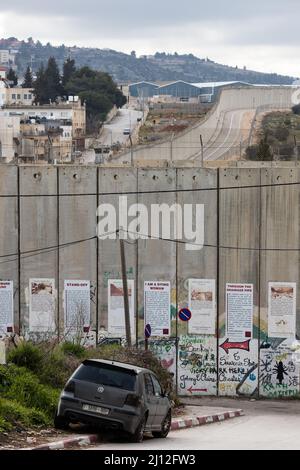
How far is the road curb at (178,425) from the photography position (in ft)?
51.8

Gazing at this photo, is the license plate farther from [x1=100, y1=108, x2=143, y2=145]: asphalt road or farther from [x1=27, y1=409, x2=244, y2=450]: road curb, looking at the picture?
[x1=100, y1=108, x2=143, y2=145]: asphalt road

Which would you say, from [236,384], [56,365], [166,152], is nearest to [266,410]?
[236,384]

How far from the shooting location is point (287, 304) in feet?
103

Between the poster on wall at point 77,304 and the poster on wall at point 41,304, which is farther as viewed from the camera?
the poster on wall at point 41,304

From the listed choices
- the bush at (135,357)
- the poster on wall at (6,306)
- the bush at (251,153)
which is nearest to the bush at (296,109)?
the bush at (251,153)

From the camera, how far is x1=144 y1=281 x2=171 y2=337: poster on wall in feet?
104

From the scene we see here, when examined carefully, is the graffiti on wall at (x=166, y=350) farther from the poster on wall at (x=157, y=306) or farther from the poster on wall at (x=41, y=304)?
the poster on wall at (x=41, y=304)

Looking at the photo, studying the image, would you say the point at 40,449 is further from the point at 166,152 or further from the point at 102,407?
the point at 166,152

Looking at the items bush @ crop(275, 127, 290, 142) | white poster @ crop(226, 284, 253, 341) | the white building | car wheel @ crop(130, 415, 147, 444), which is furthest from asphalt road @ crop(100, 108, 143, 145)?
car wheel @ crop(130, 415, 147, 444)

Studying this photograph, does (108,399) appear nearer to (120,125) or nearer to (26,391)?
(26,391)

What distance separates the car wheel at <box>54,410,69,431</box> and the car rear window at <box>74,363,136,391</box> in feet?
1.93

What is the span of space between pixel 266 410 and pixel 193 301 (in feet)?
12.2

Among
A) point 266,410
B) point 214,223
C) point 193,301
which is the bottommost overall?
point 266,410

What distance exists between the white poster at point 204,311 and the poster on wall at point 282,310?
140 cm
